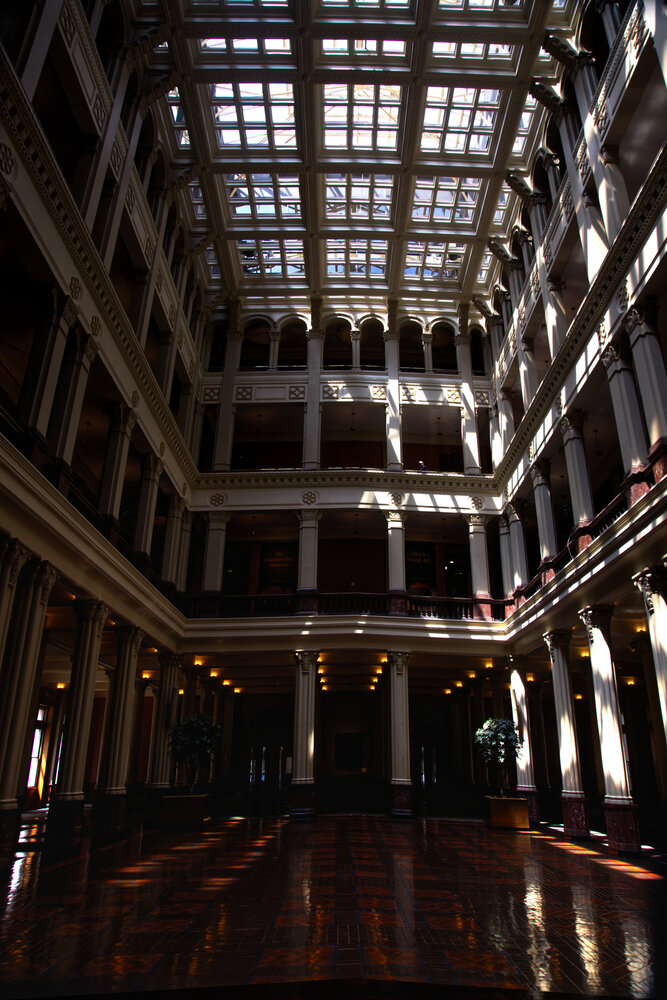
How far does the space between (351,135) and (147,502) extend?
13043mm

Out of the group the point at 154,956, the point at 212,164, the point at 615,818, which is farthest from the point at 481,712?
the point at 212,164

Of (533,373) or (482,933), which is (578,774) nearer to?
(482,933)

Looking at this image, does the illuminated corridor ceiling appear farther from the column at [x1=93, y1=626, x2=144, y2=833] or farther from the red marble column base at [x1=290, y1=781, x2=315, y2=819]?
the red marble column base at [x1=290, y1=781, x2=315, y2=819]

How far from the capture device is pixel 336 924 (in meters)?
6.56

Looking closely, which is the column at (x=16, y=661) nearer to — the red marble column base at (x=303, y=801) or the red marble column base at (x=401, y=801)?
the red marble column base at (x=303, y=801)

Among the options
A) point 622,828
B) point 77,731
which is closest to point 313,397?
point 77,731

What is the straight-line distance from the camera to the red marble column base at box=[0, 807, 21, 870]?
9.59 m

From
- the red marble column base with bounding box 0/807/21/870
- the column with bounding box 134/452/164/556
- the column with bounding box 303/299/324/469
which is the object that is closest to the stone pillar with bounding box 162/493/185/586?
the column with bounding box 134/452/164/556

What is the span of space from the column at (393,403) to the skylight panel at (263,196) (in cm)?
555

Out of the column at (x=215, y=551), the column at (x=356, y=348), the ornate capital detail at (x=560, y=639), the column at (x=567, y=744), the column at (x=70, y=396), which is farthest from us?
the column at (x=356, y=348)

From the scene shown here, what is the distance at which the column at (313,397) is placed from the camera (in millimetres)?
23062

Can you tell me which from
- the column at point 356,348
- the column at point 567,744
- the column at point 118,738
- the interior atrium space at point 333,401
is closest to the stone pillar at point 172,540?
the interior atrium space at point 333,401

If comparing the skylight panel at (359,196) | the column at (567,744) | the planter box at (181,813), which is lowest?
the planter box at (181,813)

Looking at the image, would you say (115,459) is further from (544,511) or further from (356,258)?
(356,258)
